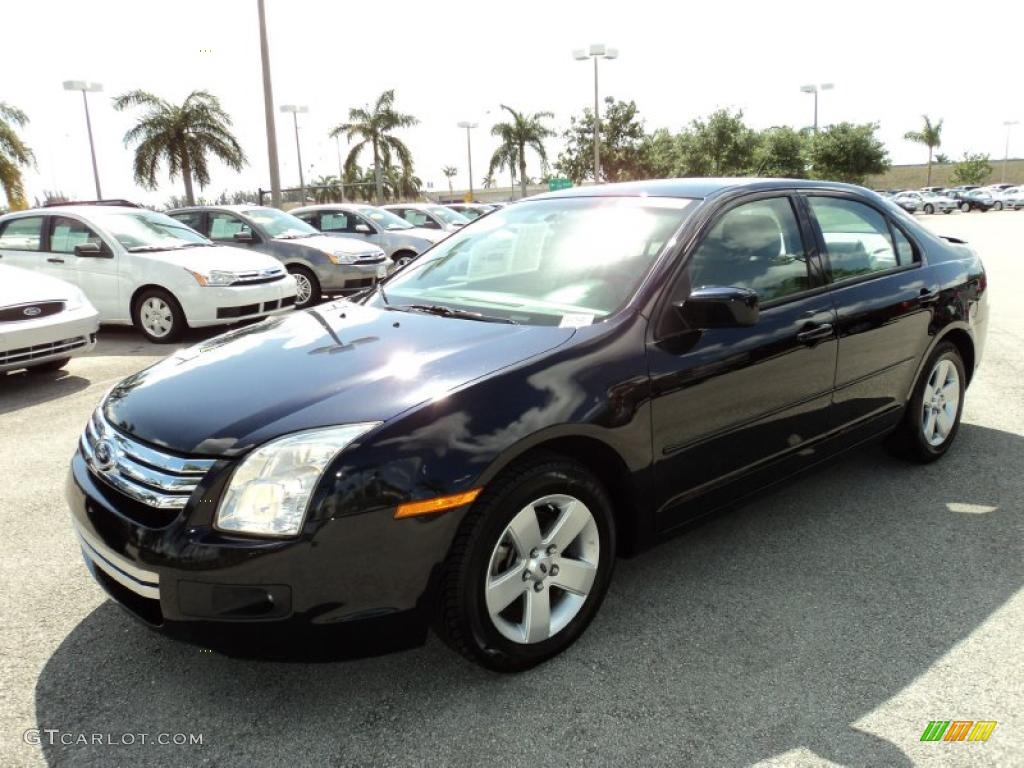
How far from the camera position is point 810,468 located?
12.0 feet

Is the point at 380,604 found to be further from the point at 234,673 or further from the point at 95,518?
the point at 95,518

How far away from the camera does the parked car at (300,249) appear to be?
11.9 metres

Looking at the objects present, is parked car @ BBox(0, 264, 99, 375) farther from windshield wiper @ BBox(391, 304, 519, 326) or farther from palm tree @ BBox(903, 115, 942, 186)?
Result: palm tree @ BBox(903, 115, 942, 186)

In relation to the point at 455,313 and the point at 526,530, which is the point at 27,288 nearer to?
the point at 455,313

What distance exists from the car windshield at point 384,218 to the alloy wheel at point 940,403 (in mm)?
11960

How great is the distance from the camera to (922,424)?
4.38m

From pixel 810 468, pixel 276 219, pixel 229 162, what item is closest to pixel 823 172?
pixel 229 162

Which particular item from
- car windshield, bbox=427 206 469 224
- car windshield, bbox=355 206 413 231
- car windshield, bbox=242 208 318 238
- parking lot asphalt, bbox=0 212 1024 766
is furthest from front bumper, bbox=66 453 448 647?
car windshield, bbox=427 206 469 224

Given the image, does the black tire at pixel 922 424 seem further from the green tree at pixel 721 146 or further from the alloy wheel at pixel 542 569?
the green tree at pixel 721 146

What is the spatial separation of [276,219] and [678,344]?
10910 millimetres

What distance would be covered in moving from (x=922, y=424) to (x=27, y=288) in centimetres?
678

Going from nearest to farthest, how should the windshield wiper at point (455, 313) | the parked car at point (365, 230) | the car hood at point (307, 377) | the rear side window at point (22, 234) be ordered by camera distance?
1. the car hood at point (307, 377)
2. the windshield wiper at point (455, 313)
3. the rear side window at point (22, 234)
4. the parked car at point (365, 230)

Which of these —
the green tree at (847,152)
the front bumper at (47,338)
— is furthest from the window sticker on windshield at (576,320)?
the green tree at (847,152)

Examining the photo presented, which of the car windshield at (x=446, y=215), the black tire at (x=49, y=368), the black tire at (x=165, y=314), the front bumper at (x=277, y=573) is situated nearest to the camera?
the front bumper at (x=277, y=573)
